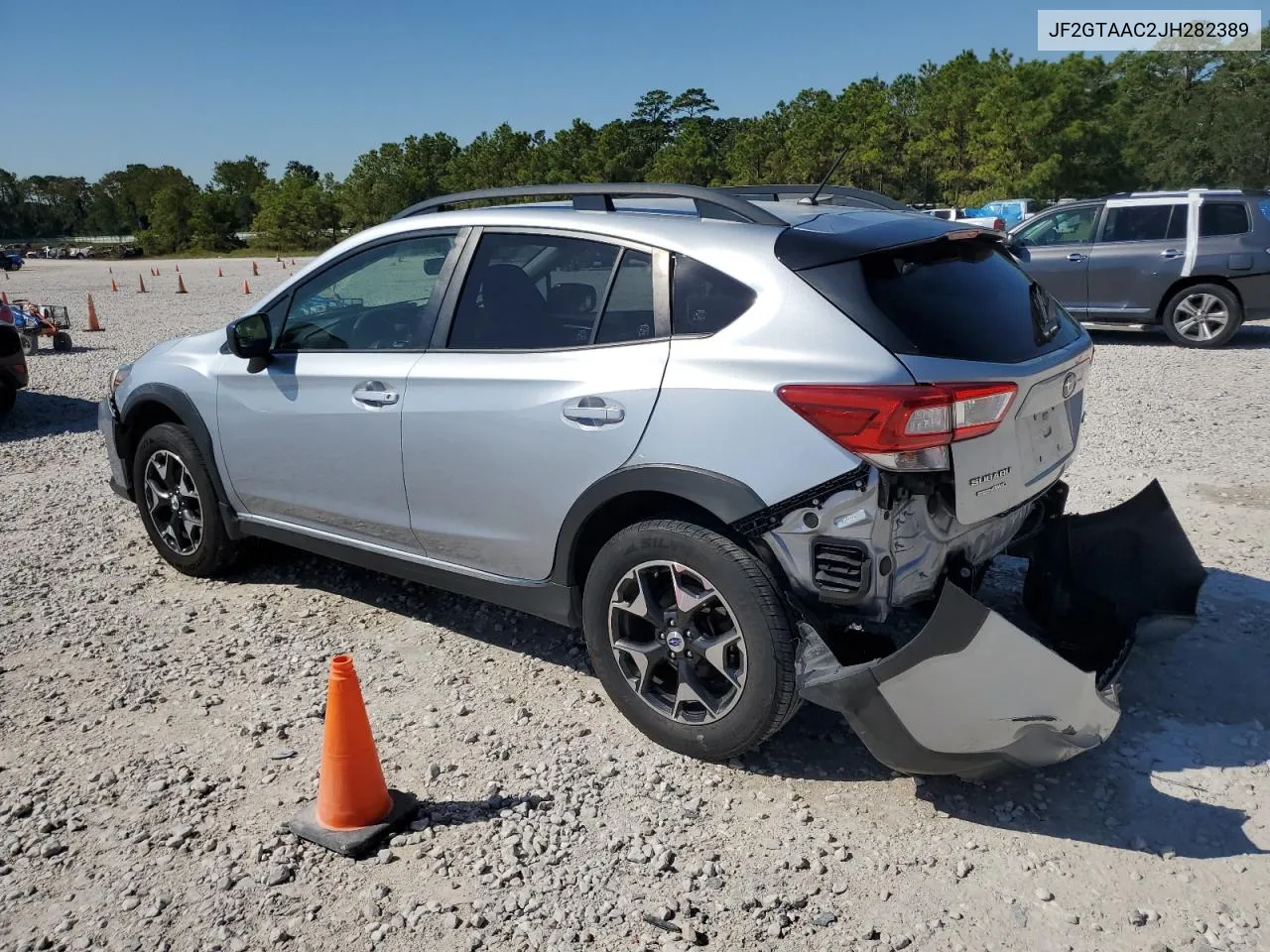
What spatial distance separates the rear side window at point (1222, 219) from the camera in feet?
38.3

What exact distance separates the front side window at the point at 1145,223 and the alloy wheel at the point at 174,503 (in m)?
11.3

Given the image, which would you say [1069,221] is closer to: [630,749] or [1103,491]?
[1103,491]

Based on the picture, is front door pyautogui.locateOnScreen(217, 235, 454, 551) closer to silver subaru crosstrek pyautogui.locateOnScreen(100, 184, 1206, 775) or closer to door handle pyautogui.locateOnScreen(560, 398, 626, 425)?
silver subaru crosstrek pyautogui.locateOnScreen(100, 184, 1206, 775)

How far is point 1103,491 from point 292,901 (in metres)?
5.32

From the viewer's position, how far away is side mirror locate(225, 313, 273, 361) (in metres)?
4.50

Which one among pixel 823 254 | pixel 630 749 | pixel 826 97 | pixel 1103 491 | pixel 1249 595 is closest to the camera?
pixel 823 254

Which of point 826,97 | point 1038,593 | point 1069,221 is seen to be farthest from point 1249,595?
point 826,97

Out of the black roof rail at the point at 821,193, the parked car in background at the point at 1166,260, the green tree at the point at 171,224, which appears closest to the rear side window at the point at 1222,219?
the parked car in background at the point at 1166,260

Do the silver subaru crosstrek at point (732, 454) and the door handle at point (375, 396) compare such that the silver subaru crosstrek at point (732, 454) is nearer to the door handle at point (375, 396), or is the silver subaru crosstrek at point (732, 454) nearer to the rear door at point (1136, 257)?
the door handle at point (375, 396)

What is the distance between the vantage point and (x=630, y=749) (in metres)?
3.64

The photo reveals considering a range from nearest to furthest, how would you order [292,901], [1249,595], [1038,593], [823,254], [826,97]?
[292,901] → [823,254] → [1038,593] → [1249,595] → [826,97]

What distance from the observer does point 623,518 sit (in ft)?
11.8

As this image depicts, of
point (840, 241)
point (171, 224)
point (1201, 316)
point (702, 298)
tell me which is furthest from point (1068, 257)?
point (171, 224)

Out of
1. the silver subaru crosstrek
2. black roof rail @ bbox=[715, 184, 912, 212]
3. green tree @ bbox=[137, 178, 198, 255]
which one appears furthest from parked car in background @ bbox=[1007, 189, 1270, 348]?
green tree @ bbox=[137, 178, 198, 255]
